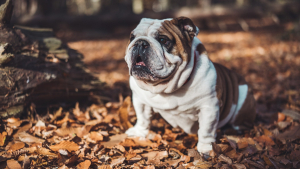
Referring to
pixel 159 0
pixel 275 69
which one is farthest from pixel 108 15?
Answer: pixel 159 0

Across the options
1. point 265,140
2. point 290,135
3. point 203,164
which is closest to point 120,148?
point 203,164

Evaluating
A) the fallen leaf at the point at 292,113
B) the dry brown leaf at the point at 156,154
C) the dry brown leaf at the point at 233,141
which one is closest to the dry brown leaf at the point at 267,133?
the dry brown leaf at the point at 233,141

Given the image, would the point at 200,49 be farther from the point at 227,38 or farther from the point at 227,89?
the point at 227,38

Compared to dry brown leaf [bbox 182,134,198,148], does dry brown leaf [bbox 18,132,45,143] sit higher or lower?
higher

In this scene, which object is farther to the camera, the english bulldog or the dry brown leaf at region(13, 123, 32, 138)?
the dry brown leaf at region(13, 123, 32, 138)

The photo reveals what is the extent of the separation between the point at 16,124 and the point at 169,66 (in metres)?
1.86

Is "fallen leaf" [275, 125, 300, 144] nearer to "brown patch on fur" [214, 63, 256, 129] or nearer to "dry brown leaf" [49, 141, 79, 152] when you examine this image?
"brown patch on fur" [214, 63, 256, 129]

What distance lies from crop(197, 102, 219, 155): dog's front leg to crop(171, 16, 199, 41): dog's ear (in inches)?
27.9

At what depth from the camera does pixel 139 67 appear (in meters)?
2.09

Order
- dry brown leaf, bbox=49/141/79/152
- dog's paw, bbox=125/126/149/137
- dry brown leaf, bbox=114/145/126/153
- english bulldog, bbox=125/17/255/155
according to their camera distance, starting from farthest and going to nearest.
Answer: dog's paw, bbox=125/126/149/137 → dry brown leaf, bbox=114/145/126/153 → dry brown leaf, bbox=49/141/79/152 → english bulldog, bbox=125/17/255/155

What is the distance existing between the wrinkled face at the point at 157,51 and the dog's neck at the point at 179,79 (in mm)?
51

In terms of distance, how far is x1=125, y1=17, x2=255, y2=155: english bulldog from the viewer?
2.06m

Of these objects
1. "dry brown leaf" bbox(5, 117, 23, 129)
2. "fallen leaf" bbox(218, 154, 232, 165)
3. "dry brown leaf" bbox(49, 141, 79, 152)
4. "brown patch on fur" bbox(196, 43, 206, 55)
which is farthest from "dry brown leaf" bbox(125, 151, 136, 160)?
"dry brown leaf" bbox(5, 117, 23, 129)

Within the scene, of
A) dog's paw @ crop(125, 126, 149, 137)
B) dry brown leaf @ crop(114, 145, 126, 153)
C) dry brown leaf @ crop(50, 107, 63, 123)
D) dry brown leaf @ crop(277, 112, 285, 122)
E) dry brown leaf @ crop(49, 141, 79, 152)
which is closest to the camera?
dry brown leaf @ crop(49, 141, 79, 152)
